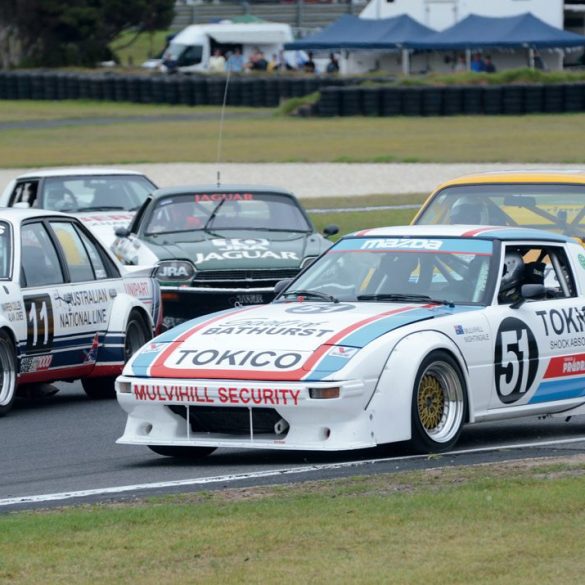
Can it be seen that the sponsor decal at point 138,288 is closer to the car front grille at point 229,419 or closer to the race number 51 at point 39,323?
the race number 51 at point 39,323

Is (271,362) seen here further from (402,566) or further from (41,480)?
(402,566)

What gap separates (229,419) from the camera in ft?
27.8

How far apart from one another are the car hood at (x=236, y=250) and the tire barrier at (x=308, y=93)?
3291 cm

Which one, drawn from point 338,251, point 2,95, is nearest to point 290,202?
point 338,251

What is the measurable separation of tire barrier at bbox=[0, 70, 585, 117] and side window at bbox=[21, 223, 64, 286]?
121 ft

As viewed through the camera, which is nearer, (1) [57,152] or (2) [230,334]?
(2) [230,334]

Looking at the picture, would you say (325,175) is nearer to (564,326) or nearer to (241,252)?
(241,252)

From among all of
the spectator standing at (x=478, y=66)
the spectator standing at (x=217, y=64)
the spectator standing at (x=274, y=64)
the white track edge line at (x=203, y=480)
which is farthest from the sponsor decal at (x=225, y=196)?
the spectator standing at (x=217, y=64)

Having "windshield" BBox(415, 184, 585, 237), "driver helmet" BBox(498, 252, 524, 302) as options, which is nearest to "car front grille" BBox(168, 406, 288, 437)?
"driver helmet" BBox(498, 252, 524, 302)

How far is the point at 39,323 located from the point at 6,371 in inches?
19.8

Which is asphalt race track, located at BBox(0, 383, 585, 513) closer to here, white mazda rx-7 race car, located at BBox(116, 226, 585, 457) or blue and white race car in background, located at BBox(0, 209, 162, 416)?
white mazda rx-7 race car, located at BBox(116, 226, 585, 457)

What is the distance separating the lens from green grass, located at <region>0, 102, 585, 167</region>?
125ft

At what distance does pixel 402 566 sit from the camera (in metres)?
5.84

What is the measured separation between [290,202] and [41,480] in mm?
8328
